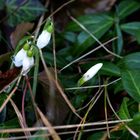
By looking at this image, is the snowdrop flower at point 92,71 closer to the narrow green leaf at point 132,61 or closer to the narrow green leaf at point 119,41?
the narrow green leaf at point 132,61

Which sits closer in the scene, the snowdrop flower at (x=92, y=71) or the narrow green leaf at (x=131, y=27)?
the snowdrop flower at (x=92, y=71)

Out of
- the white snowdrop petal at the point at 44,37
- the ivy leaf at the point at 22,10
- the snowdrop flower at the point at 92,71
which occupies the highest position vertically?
the ivy leaf at the point at 22,10

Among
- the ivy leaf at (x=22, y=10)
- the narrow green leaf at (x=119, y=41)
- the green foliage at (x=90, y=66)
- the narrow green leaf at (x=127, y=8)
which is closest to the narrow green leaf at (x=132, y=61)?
the green foliage at (x=90, y=66)

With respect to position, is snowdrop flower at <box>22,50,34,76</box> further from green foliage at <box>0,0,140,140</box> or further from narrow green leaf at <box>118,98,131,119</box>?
narrow green leaf at <box>118,98,131,119</box>

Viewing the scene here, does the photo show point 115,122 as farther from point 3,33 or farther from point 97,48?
point 3,33

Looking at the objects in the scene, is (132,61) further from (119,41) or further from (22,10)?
(22,10)

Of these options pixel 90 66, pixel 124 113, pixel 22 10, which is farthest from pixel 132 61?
pixel 22 10
